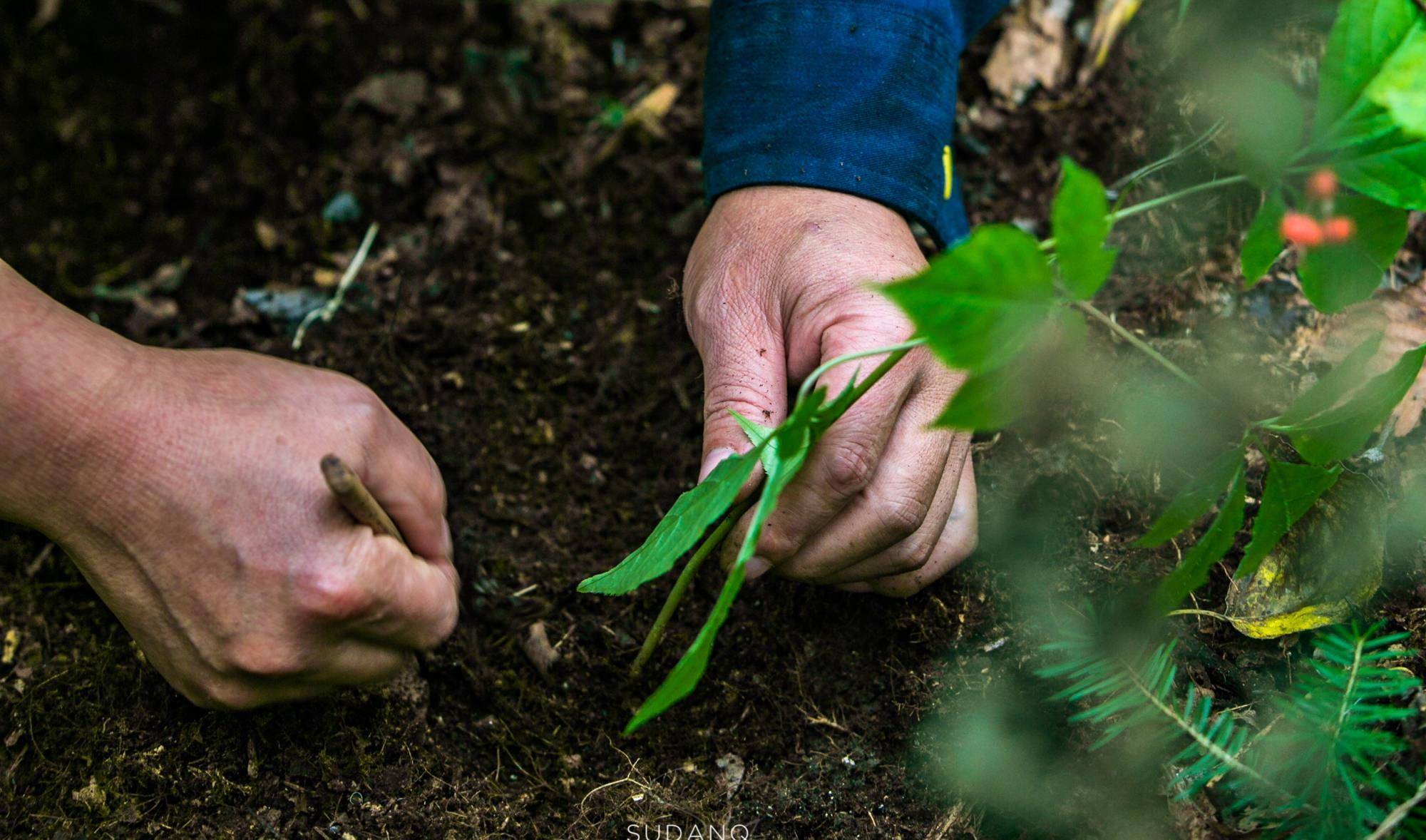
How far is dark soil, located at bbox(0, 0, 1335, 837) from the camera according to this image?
1.20 meters

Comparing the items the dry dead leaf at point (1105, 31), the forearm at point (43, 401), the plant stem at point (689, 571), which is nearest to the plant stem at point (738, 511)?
the plant stem at point (689, 571)

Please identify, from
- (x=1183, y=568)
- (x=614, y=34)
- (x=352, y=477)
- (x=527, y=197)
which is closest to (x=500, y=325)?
(x=527, y=197)

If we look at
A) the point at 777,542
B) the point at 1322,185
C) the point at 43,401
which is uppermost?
the point at 1322,185

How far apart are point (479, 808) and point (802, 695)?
1.44 feet

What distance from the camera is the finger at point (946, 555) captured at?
1.23 metres

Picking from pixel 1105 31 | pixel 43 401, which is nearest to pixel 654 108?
pixel 1105 31

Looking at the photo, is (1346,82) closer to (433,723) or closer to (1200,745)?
(1200,745)

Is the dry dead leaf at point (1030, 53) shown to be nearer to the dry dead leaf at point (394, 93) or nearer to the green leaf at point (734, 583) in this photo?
the dry dead leaf at point (394, 93)

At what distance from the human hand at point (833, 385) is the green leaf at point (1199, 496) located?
289 millimetres

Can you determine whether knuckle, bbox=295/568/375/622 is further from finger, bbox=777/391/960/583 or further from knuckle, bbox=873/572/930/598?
knuckle, bbox=873/572/930/598

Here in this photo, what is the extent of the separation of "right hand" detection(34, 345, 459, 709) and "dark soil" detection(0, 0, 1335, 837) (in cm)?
15

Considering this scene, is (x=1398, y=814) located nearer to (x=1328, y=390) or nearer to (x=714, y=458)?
(x=1328, y=390)

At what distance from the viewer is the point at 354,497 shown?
1072mm

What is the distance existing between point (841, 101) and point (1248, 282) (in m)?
0.65
